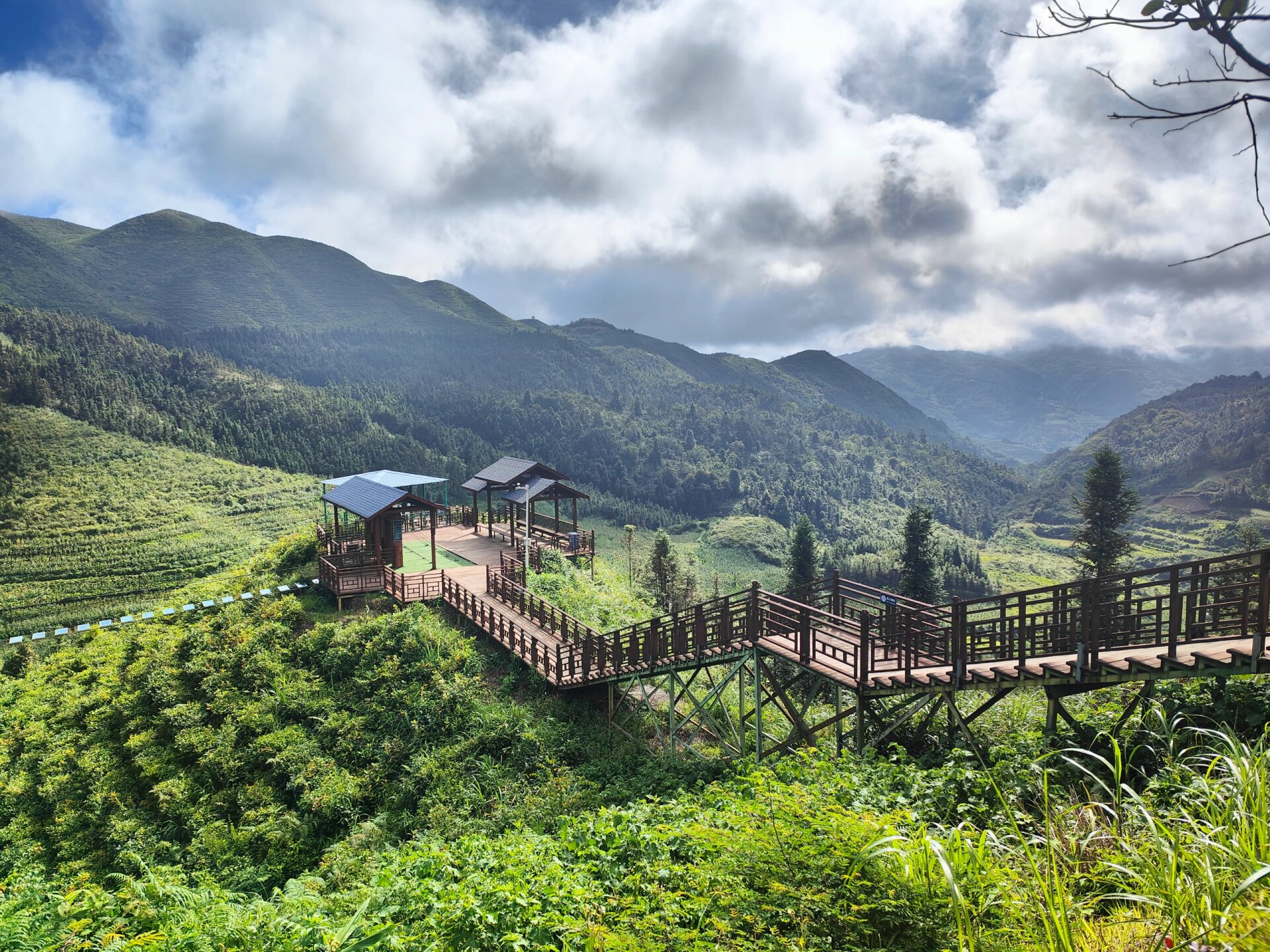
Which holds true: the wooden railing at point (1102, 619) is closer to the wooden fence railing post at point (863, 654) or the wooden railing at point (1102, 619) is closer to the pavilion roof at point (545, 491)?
the wooden fence railing post at point (863, 654)

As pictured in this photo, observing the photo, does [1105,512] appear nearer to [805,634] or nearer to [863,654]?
[805,634]

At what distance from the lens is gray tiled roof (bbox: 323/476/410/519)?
2023cm

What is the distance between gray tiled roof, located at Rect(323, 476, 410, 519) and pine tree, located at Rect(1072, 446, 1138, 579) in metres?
31.6

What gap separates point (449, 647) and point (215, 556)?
25357mm

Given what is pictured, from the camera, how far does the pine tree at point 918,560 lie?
130 feet

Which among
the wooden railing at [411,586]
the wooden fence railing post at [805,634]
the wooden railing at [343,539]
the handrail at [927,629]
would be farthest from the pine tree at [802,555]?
the wooden fence railing post at [805,634]

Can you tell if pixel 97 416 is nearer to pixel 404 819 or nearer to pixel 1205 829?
pixel 404 819

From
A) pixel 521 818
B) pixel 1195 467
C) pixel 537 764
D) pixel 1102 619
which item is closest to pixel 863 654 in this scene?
pixel 1102 619

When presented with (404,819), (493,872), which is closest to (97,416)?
(404,819)

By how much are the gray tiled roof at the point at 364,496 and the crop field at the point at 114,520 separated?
13.2m

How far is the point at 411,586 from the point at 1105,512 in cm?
3285

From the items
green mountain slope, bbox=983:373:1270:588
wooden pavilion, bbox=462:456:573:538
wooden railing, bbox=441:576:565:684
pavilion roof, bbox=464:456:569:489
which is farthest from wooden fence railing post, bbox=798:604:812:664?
green mountain slope, bbox=983:373:1270:588

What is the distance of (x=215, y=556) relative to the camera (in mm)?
34250

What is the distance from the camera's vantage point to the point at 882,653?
12.2 meters
